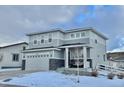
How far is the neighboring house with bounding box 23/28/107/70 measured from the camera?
18625mm

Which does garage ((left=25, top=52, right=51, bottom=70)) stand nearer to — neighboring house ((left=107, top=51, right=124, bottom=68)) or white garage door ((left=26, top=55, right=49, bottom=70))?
white garage door ((left=26, top=55, right=49, bottom=70))

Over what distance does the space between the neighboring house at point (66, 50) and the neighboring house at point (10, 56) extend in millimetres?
4119

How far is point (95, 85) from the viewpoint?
1097 centimetres

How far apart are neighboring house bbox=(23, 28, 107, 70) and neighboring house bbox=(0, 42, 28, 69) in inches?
162

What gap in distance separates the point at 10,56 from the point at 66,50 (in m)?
9.51

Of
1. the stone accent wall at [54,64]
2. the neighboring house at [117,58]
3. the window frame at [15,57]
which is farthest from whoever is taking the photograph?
the neighboring house at [117,58]

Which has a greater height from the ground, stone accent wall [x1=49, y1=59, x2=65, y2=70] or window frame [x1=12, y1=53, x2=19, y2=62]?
window frame [x1=12, y1=53, x2=19, y2=62]

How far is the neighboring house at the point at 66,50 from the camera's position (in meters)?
18.6

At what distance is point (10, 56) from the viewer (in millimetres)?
24531

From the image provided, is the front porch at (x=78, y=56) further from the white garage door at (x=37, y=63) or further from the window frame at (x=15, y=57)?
the window frame at (x=15, y=57)

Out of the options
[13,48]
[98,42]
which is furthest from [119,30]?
[13,48]

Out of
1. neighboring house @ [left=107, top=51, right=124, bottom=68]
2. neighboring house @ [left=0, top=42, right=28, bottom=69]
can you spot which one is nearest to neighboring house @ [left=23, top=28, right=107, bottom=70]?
neighboring house @ [left=0, top=42, right=28, bottom=69]

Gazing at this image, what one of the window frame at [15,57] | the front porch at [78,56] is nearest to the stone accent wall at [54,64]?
the front porch at [78,56]

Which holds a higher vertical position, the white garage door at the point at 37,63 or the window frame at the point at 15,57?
the window frame at the point at 15,57
